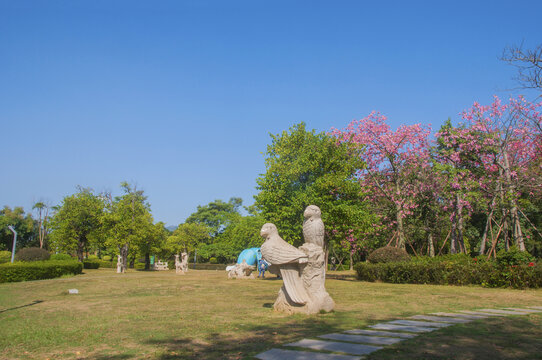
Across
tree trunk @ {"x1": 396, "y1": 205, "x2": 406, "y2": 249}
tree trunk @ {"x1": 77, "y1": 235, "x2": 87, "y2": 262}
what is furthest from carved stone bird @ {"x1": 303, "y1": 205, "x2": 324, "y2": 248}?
tree trunk @ {"x1": 77, "y1": 235, "x2": 87, "y2": 262}

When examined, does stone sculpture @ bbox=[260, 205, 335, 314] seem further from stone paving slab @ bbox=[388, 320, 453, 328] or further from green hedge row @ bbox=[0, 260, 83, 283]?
green hedge row @ bbox=[0, 260, 83, 283]

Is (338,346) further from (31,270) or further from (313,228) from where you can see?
(31,270)

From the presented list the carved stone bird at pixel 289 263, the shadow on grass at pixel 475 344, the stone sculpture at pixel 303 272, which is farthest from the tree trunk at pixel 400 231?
the shadow on grass at pixel 475 344

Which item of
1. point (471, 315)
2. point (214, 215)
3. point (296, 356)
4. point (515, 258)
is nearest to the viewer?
point (296, 356)

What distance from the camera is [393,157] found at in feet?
87.1

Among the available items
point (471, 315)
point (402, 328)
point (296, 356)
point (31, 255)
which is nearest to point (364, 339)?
point (402, 328)

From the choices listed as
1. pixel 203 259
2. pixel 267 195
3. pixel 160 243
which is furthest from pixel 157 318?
pixel 203 259

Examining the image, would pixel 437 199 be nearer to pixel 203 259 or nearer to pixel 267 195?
pixel 267 195

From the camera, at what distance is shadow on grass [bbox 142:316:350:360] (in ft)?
18.2

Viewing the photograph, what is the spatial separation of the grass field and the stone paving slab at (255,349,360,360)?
0.98 feet

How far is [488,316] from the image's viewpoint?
8.73m

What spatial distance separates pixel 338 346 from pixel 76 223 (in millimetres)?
42537

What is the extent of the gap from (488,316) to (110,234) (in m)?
38.2

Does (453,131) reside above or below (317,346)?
above
